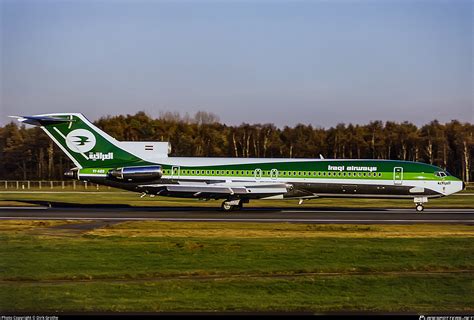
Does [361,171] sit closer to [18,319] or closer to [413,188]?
[413,188]

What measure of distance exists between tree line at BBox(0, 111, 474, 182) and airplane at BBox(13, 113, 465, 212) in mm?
43187

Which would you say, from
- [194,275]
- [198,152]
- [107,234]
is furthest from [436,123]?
[194,275]

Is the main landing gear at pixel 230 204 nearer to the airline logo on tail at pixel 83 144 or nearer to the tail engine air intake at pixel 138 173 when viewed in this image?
the tail engine air intake at pixel 138 173

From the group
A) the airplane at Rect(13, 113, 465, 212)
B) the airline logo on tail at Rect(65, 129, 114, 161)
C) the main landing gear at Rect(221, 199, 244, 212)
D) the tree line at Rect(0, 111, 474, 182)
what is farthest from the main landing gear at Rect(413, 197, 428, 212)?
the tree line at Rect(0, 111, 474, 182)

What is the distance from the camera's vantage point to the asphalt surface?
32.2 m

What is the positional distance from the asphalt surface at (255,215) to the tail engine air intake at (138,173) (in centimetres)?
186

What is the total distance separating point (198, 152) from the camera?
80.9 metres

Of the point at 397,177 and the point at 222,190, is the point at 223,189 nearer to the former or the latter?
the point at 222,190

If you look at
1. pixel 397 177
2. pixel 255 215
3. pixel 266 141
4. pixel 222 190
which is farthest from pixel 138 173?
pixel 266 141

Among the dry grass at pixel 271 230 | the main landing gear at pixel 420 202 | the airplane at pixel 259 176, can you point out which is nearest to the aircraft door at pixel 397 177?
the airplane at pixel 259 176

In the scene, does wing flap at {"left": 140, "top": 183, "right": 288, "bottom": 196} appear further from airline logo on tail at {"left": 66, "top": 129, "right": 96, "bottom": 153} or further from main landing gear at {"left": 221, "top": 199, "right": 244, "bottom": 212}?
airline logo on tail at {"left": 66, "top": 129, "right": 96, "bottom": 153}

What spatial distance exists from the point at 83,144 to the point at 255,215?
1168 cm

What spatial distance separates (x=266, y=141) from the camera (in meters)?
88.2

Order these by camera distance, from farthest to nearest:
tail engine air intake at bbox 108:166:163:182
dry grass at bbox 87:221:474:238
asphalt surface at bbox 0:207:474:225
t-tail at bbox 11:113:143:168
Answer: t-tail at bbox 11:113:143:168
tail engine air intake at bbox 108:166:163:182
asphalt surface at bbox 0:207:474:225
dry grass at bbox 87:221:474:238
